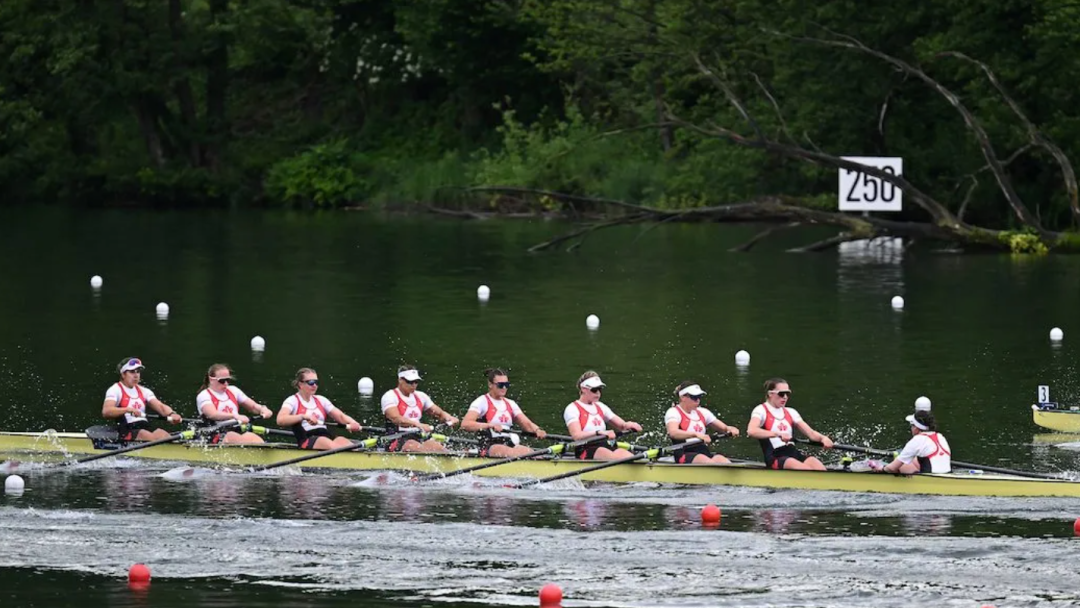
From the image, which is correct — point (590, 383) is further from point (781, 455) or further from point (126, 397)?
point (126, 397)

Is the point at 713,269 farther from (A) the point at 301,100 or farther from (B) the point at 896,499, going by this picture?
(A) the point at 301,100

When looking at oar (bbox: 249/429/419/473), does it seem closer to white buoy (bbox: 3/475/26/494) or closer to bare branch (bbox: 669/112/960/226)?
white buoy (bbox: 3/475/26/494)

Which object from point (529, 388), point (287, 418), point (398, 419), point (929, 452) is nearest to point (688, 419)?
point (929, 452)

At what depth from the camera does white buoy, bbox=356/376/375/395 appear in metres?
26.1

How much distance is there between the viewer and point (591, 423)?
20688 millimetres

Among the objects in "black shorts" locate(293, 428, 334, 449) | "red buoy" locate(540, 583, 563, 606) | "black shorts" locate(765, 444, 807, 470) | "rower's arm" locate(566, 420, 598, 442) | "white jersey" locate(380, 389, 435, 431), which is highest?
"white jersey" locate(380, 389, 435, 431)

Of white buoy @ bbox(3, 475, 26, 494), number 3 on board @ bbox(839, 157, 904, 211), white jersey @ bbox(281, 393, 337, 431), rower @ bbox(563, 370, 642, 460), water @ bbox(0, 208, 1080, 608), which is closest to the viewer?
water @ bbox(0, 208, 1080, 608)

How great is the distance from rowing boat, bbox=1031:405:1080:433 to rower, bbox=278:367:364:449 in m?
7.52

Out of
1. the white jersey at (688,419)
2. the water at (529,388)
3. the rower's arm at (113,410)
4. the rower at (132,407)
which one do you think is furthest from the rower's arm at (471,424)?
the rower's arm at (113,410)

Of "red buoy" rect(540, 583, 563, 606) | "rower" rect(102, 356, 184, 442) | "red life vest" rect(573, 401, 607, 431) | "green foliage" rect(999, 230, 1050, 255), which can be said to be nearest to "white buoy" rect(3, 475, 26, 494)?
"rower" rect(102, 356, 184, 442)

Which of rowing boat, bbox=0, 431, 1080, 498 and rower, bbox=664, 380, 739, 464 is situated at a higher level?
rower, bbox=664, 380, 739, 464

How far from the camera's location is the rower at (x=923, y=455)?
19.0 meters

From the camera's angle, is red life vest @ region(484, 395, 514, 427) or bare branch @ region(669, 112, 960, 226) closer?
red life vest @ region(484, 395, 514, 427)

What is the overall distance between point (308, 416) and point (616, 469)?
3.36 metres
